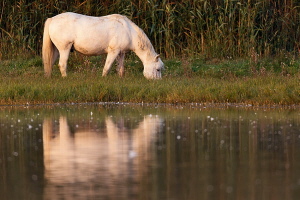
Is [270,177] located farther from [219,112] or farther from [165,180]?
[219,112]

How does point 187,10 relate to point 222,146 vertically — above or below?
above

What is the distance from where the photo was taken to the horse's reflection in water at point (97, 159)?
23.2 feet

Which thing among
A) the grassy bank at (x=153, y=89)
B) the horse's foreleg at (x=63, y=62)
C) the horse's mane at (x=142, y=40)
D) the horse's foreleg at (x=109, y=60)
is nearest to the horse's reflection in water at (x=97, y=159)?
the grassy bank at (x=153, y=89)

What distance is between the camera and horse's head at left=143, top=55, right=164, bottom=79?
1909 cm

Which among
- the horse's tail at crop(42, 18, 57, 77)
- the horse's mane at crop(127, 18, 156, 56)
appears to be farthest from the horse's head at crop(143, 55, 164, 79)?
the horse's tail at crop(42, 18, 57, 77)

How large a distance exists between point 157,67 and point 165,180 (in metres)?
11.8

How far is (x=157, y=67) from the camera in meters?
19.1

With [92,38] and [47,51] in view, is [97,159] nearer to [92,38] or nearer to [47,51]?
[92,38]

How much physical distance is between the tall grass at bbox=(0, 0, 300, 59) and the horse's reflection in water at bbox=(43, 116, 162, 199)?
32.8 feet

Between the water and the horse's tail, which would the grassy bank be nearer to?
the horse's tail

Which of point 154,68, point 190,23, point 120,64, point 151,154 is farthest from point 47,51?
point 151,154

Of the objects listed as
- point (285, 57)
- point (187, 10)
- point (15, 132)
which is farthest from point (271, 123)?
point (187, 10)

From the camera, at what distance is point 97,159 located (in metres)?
8.52

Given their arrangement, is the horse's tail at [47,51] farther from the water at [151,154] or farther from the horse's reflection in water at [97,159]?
the horse's reflection in water at [97,159]
